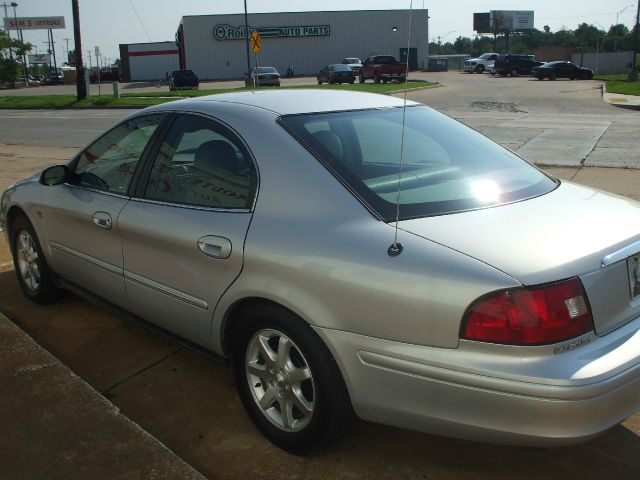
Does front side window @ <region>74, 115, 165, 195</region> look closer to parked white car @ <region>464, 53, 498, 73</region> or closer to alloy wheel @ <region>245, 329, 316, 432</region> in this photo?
alloy wheel @ <region>245, 329, 316, 432</region>

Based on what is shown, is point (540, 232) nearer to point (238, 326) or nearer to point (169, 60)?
point (238, 326)

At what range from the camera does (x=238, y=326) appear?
9.68 feet

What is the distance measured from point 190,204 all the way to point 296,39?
68.3m

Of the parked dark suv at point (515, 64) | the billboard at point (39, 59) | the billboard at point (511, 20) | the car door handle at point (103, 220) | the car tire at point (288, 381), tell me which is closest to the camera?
the car tire at point (288, 381)

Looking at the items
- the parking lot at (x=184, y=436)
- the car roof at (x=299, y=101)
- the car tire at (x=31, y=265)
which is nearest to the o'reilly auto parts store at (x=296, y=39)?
the car tire at (x=31, y=265)

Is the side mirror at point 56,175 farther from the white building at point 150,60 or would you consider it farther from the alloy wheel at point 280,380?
the white building at point 150,60

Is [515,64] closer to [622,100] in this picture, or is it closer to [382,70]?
[382,70]

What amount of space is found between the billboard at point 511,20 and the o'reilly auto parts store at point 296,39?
3457 centimetres

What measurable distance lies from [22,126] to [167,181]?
20845 millimetres

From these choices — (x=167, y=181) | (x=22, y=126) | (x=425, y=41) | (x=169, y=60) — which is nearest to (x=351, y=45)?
(x=425, y=41)

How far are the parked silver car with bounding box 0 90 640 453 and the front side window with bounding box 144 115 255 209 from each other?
1cm

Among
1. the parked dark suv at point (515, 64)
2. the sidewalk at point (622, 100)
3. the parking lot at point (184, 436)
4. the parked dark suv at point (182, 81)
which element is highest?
the parked dark suv at point (515, 64)

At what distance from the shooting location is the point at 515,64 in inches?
2077

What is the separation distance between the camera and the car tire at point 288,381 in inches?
102
